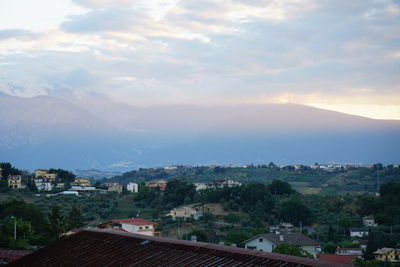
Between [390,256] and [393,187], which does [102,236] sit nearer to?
[390,256]

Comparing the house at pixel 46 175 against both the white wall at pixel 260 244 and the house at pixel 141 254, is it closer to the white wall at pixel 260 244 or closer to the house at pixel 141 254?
the white wall at pixel 260 244

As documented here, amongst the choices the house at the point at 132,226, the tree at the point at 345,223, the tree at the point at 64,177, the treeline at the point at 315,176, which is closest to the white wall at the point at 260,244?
the house at the point at 132,226

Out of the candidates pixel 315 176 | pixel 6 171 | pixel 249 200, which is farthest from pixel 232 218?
pixel 315 176

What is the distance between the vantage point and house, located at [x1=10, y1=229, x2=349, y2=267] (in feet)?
49.0

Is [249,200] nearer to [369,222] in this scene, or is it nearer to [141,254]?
[369,222]

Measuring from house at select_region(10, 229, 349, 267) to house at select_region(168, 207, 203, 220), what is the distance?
39387 mm

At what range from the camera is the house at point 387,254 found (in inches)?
1580

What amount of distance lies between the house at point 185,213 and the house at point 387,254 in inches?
910

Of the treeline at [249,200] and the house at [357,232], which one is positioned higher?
the treeline at [249,200]

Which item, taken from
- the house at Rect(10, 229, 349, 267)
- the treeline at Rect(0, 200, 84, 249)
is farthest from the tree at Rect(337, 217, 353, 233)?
the house at Rect(10, 229, 349, 267)

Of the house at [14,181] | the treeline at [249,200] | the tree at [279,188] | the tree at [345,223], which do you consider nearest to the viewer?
the tree at [345,223]

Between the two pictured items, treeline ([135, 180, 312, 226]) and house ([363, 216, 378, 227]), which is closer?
house ([363, 216, 378, 227])

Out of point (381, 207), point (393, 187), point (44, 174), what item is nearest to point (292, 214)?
point (381, 207)

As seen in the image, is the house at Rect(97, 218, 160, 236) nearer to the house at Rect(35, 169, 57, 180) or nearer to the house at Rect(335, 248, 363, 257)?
the house at Rect(335, 248, 363, 257)
